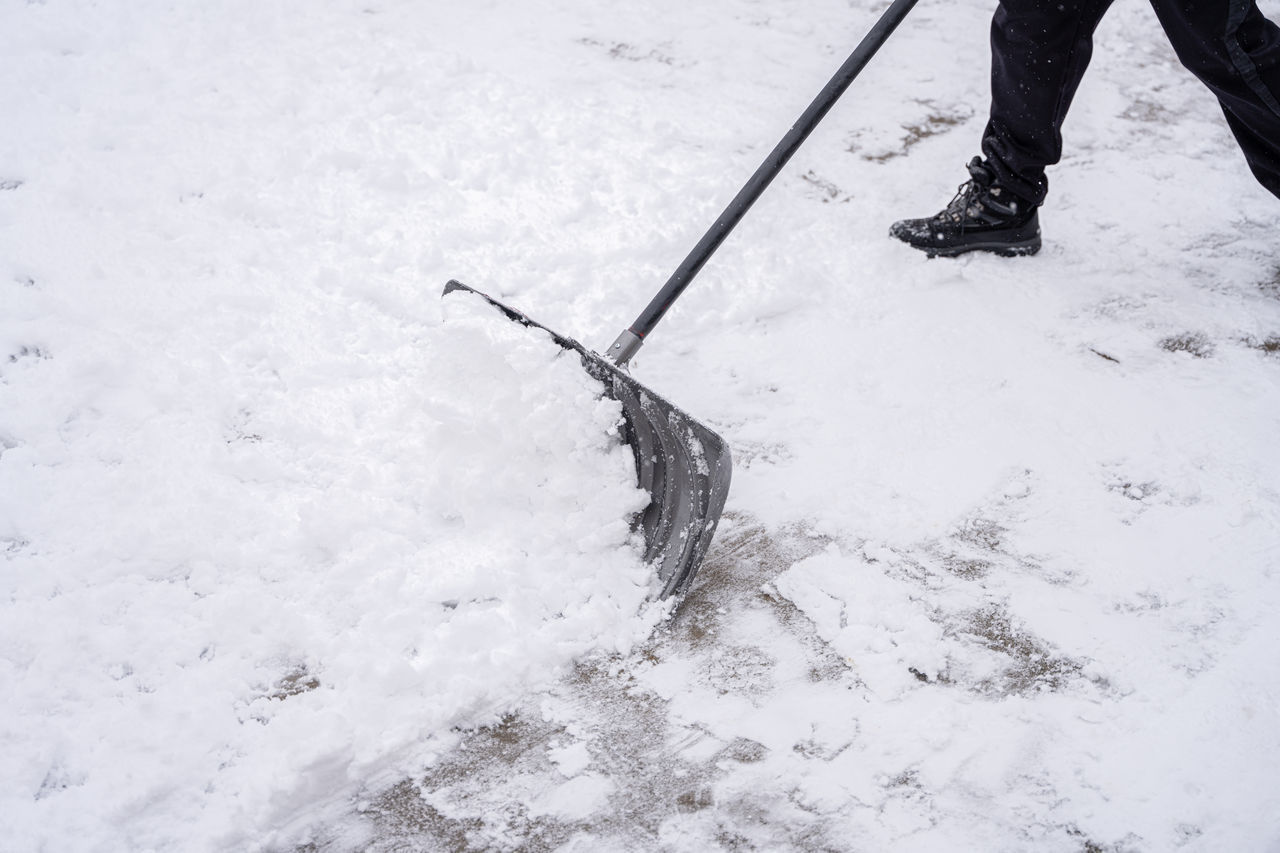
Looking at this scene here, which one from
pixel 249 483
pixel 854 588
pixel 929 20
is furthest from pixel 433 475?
pixel 929 20

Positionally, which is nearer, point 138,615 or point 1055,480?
point 138,615

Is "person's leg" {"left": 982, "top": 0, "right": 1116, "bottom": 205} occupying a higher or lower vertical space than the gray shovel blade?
higher

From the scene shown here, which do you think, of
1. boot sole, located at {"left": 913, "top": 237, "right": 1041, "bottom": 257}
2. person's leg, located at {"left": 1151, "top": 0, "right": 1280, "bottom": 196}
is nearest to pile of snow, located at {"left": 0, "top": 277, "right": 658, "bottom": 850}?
boot sole, located at {"left": 913, "top": 237, "right": 1041, "bottom": 257}

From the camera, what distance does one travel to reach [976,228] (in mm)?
2600

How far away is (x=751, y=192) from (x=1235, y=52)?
4.06 ft

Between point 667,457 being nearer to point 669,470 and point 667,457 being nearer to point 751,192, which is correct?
point 669,470

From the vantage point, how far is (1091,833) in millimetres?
1354

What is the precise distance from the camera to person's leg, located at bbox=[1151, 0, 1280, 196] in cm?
195

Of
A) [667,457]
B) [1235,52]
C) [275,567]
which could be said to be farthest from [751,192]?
[275,567]

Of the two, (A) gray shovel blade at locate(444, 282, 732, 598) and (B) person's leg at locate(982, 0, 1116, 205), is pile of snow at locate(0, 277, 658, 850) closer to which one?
(A) gray shovel blade at locate(444, 282, 732, 598)

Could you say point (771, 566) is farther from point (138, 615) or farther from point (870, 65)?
point (870, 65)

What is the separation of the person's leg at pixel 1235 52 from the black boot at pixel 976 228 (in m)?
0.59

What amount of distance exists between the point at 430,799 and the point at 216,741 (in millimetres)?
419

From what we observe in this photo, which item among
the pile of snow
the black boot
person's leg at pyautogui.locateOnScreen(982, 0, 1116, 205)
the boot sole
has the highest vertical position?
person's leg at pyautogui.locateOnScreen(982, 0, 1116, 205)
